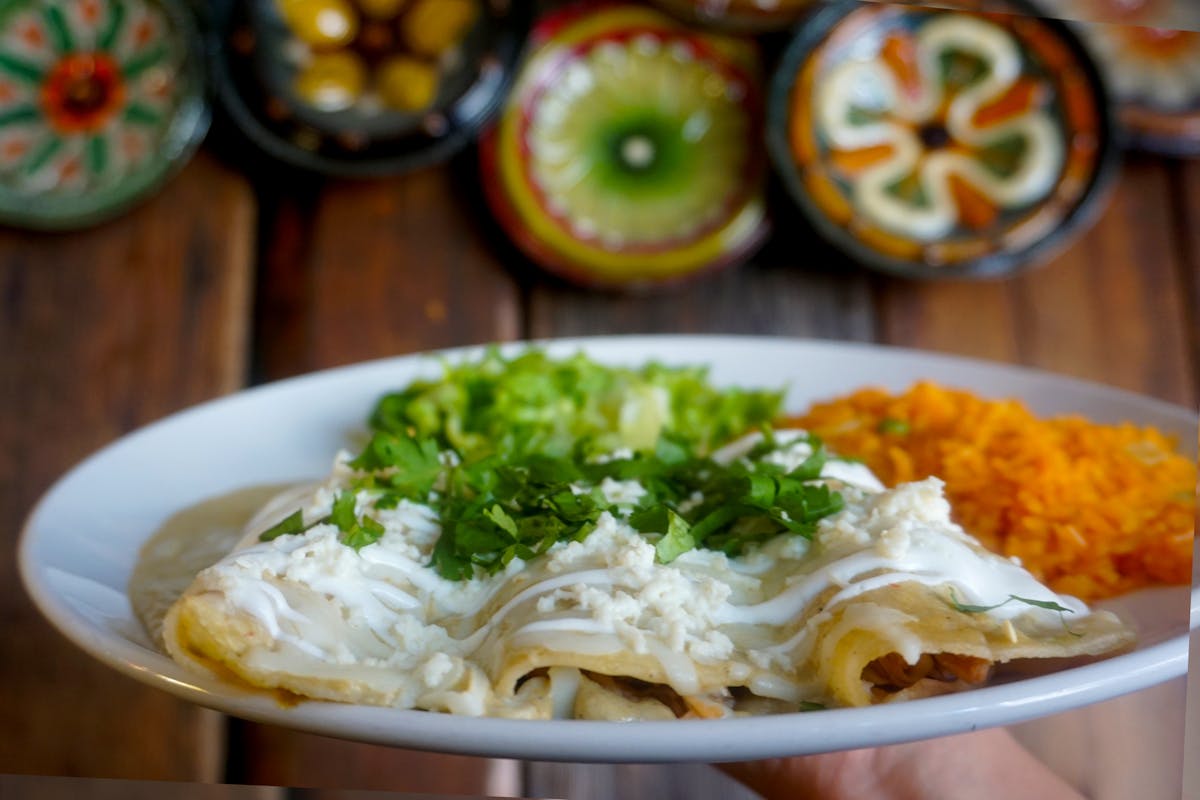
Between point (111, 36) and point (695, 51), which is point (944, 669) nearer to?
point (695, 51)

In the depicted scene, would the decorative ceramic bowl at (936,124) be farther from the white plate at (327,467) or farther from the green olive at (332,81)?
the green olive at (332,81)

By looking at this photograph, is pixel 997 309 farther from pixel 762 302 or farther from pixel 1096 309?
pixel 762 302

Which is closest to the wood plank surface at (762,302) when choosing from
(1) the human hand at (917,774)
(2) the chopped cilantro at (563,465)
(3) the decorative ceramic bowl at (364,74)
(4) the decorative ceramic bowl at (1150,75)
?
(2) the chopped cilantro at (563,465)

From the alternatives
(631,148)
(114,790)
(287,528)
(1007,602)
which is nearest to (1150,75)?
(631,148)

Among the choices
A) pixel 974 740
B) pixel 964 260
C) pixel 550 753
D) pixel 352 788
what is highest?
pixel 964 260

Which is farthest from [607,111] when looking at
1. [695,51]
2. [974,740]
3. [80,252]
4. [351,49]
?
[974,740]

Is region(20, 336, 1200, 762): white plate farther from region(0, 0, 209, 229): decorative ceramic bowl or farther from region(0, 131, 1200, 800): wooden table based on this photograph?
region(0, 0, 209, 229): decorative ceramic bowl

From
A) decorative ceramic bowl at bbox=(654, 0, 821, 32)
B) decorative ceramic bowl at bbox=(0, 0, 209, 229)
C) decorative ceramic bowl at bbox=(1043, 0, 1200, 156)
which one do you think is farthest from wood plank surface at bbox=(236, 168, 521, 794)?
decorative ceramic bowl at bbox=(1043, 0, 1200, 156)
